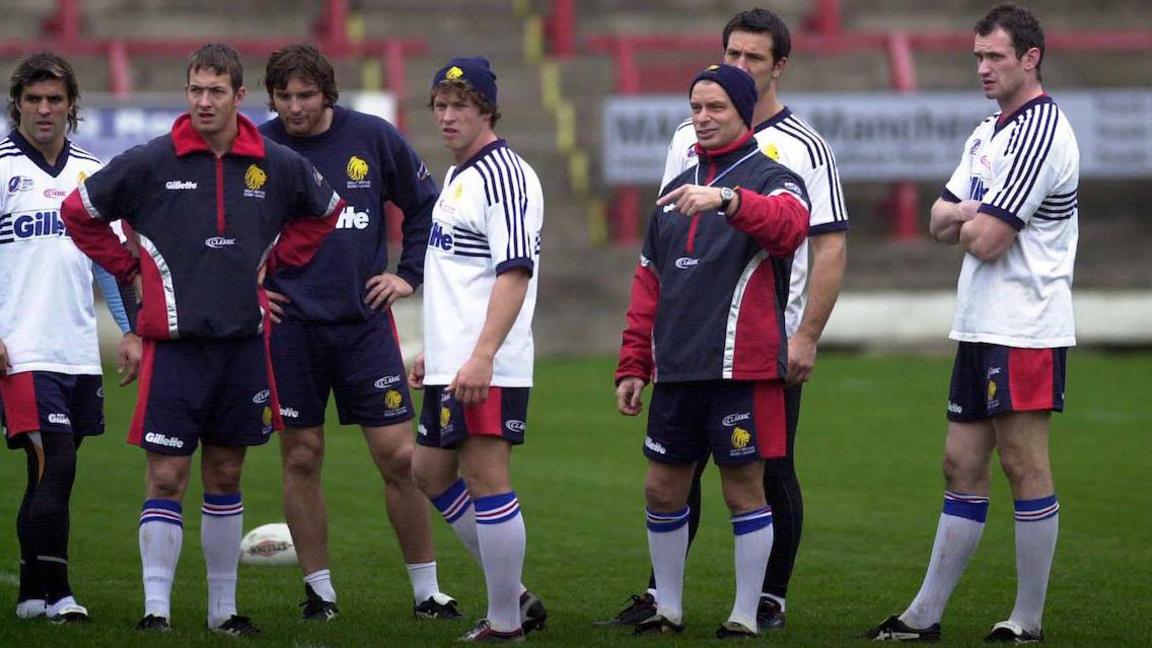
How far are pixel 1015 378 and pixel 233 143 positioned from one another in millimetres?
2903

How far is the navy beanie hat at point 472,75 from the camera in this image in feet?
20.7

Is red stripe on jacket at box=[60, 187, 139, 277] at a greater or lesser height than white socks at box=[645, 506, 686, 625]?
greater

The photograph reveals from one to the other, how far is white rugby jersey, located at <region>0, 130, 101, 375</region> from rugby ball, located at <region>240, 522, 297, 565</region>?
1.76 metres

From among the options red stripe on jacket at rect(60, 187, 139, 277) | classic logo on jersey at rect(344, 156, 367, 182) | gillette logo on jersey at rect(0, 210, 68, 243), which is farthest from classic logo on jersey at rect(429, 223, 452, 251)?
gillette logo on jersey at rect(0, 210, 68, 243)

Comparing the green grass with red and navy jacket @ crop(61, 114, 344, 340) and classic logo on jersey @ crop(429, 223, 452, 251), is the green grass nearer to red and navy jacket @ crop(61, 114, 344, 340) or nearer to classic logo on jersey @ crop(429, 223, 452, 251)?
red and navy jacket @ crop(61, 114, 344, 340)

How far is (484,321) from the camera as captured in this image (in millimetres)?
6281

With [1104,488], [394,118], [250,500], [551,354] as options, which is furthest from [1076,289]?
[250,500]

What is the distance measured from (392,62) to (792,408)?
1495 cm

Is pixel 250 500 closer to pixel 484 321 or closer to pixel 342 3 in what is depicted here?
pixel 484 321

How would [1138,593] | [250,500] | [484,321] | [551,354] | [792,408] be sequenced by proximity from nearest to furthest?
[484,321] < [792,408] < [1138,593] < [250,500] < [551,354]

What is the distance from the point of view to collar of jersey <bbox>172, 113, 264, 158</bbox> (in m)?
6.29

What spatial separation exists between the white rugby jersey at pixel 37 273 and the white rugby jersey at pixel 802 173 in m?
2.34

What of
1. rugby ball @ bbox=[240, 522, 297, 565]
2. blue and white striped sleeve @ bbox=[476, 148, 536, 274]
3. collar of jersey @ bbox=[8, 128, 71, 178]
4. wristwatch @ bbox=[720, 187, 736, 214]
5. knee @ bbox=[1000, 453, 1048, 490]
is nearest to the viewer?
wristwatch @ bbox=[720, 187, 736, 214]

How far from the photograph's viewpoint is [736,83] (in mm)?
6277
